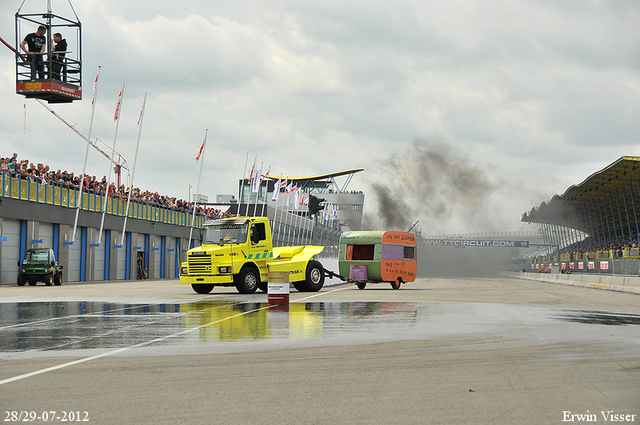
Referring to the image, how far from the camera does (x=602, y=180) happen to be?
264 feet

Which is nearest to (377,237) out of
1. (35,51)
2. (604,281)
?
(604,281)

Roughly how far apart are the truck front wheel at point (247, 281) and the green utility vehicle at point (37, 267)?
15.4 m

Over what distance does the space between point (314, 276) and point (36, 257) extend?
55.7 ft

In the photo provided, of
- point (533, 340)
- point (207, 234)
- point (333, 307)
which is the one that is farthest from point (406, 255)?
point (533, 340)

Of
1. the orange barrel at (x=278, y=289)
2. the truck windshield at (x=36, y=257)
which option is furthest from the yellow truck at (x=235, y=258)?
the truck windshield at (x=36, y=257)

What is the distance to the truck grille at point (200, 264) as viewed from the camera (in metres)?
27.0

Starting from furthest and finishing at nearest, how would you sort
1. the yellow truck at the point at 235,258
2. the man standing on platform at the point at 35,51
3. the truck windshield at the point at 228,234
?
the man standing on platform at the point at 35,51 → the truck windshield at the point at 228,234 → the yellow truck at the point at 235,258

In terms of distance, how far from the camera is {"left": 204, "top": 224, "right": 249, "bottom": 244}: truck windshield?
89.8 feet

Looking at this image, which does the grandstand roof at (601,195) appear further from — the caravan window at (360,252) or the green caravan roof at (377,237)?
the caravan window at (360,252)

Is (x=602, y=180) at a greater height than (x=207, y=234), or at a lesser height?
greater

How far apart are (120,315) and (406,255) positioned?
2130 centimetres

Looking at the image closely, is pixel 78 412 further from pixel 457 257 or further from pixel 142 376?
pixel 457 257

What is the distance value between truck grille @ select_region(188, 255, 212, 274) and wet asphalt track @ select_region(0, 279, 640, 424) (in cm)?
1094

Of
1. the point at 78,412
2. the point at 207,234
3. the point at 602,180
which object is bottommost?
the point at 78,412
